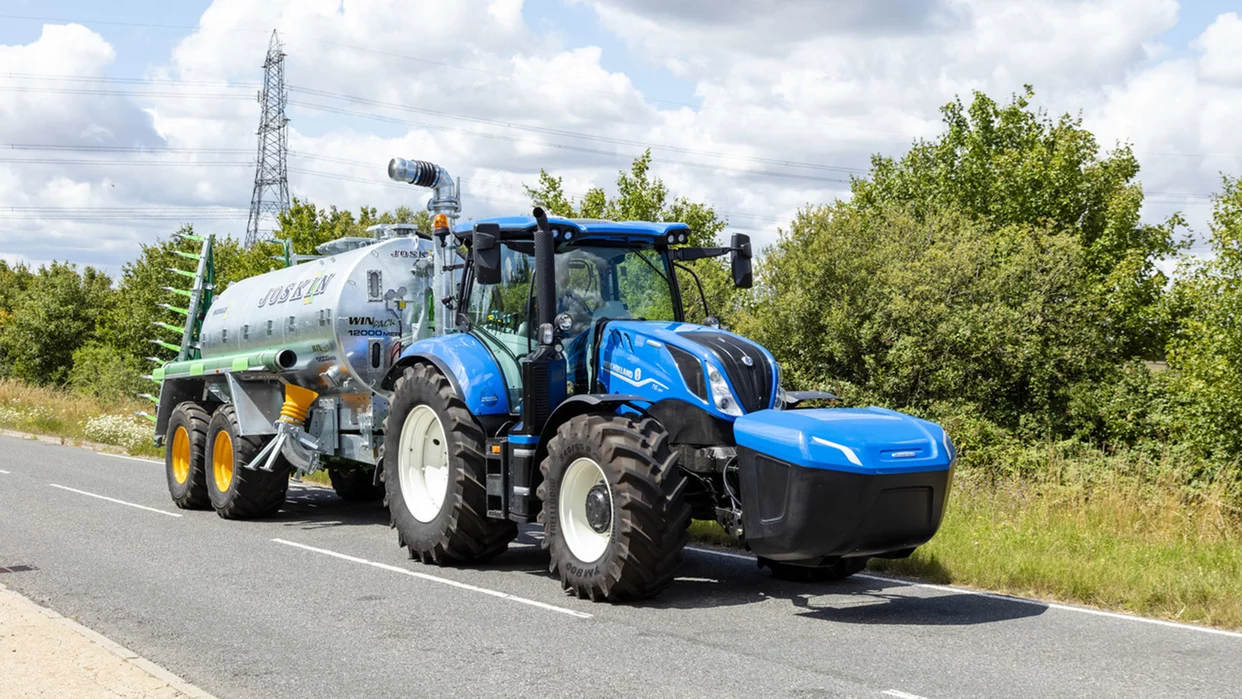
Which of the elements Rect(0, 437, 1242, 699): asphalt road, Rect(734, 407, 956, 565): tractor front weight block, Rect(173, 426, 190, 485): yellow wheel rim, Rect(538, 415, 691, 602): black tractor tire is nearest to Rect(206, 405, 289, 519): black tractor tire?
Rect(173, 426, 190, 485): yellow wheel rim

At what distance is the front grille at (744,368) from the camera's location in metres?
8.36

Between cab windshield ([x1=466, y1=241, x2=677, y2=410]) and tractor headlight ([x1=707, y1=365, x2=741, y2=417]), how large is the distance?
138 centimetres

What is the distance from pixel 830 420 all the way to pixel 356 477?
341 inches

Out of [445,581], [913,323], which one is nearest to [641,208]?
[913,323]

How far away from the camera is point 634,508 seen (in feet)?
25.4

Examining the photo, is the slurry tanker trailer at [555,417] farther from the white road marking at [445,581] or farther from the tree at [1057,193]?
the tree at [1057,193]

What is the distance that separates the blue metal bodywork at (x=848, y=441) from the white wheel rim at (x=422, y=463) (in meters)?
3.41

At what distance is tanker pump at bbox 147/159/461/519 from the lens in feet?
39.5

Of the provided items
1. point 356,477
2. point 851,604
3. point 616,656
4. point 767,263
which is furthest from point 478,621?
point 767,263

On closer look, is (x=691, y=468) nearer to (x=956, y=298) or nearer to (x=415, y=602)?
(x=415, y=602)

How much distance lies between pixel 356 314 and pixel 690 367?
195 inches

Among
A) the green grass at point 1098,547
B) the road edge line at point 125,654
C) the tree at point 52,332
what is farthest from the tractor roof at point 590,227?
the tree at point 52,332

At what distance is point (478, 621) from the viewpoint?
25.1ft

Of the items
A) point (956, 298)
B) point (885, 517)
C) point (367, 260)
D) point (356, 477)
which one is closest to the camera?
point (885, 517)
